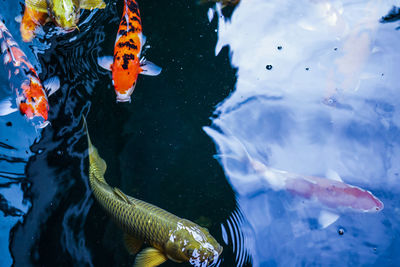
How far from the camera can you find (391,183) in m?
2.82

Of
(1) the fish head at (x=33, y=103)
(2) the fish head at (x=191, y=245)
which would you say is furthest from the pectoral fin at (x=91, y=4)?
(2) the fish head at (x=191, y=245)

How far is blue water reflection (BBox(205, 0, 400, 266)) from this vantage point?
8.65 ft

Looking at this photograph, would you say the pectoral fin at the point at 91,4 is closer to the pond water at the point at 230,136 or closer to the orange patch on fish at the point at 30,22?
the pond water at the point at 230,136

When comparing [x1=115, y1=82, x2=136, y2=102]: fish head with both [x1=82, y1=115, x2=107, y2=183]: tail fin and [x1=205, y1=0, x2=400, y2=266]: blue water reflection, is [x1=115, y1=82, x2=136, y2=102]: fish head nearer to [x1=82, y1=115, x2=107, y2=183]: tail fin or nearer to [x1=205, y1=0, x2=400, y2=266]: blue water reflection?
[x1=82, y1=115, x2=107, y2=183]: tail fin

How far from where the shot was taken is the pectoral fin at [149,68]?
Result: 118 inches

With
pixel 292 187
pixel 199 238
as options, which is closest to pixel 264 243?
pixel 292 187

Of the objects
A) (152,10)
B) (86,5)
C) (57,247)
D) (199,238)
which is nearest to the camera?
(199,238)

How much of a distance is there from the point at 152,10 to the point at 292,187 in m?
2.28

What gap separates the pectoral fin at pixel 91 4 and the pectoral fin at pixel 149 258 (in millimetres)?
2421

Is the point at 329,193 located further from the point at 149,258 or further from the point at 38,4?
the point at 38,4

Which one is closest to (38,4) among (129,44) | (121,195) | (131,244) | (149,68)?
(129,44)

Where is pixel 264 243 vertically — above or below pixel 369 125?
below

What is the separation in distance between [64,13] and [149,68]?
0.95 m

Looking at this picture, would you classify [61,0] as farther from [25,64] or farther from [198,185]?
[198,185]
